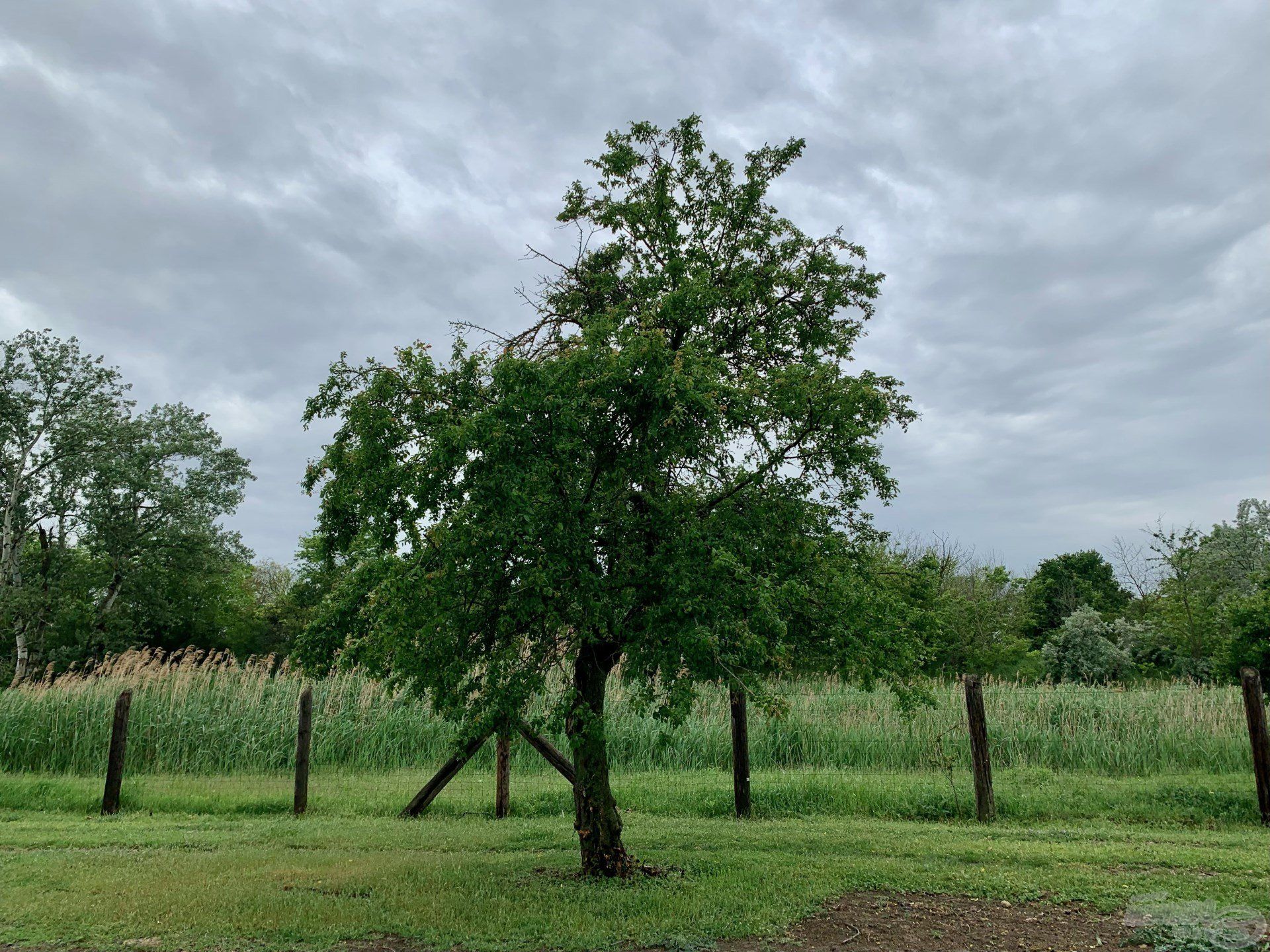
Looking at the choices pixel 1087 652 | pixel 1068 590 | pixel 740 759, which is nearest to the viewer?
pixel 740 759

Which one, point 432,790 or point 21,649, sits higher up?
point 21,649

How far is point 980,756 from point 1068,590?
3612 cm

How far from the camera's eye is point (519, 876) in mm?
7578

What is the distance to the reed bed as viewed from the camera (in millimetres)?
13000

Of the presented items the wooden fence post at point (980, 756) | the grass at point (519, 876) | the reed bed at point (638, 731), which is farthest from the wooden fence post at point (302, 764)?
the wooden fence post at point (980, 756)

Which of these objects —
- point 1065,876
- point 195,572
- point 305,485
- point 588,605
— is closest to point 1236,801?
point 1065,876

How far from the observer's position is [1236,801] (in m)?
10.3

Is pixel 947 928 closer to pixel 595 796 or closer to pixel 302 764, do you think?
pixel 595 796

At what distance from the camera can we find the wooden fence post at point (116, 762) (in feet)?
37.1

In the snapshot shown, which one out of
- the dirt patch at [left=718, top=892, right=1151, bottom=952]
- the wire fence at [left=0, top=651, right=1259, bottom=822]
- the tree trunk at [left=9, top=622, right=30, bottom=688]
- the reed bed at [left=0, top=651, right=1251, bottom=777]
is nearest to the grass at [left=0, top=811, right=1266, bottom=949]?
the dirt patch at [left=718, top=892, right=1151, bottom=952]

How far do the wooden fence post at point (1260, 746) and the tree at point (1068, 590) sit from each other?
24152 mm

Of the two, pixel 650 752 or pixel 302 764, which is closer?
pixel 302 764

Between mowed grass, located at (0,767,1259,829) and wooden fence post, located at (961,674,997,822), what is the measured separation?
1.05ft

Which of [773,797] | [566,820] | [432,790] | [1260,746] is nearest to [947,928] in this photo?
[773,797]
